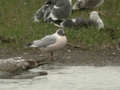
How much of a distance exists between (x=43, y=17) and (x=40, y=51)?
248 centimetres

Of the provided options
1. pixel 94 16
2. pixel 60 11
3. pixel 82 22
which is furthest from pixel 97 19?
pixel 60 11

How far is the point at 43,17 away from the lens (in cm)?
1648

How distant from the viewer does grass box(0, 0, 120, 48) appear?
14.8 m

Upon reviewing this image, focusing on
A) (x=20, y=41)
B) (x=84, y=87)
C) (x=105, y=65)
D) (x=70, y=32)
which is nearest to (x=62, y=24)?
(x=70, y=32)

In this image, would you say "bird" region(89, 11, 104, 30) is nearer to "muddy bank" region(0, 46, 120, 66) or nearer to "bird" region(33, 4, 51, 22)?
"bird" region(33, 4, 51, 22)

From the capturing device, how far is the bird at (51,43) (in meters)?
13.4

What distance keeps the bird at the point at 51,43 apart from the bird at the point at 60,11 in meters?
2.54

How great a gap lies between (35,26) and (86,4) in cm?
234

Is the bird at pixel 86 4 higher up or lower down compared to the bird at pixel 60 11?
higher up

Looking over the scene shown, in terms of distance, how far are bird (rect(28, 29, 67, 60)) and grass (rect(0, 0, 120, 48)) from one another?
0.98 m

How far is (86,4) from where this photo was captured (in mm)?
17500

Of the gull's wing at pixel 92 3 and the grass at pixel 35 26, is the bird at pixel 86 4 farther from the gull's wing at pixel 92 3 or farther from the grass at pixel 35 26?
the grass at pixel 35 26

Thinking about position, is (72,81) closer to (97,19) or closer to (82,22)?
(82,22)

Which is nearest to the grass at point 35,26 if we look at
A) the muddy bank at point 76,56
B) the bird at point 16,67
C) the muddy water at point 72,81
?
the muddy bank at point 76,56
